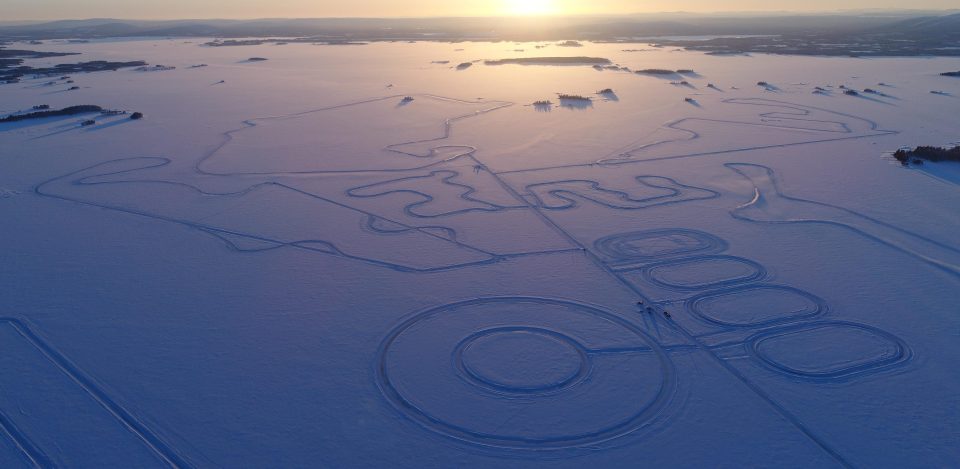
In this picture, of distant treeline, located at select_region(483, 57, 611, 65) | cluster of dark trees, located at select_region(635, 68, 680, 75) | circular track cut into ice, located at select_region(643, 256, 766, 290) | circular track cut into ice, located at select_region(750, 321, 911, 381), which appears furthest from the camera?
distant treeline, located at select_region(483, 57, 611, 65)

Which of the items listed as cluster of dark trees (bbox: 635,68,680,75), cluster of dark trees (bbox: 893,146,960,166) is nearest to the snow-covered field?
cluster of dark trees (bbox: 893,146,960,166)

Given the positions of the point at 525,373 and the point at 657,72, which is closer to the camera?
the point at 525,373

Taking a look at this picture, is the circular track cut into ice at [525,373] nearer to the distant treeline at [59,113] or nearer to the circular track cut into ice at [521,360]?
the circular track cut into ice at [521,360]

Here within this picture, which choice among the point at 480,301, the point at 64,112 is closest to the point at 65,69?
the point at 64,112

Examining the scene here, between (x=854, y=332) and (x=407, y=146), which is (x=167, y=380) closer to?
(x=854, y=332)

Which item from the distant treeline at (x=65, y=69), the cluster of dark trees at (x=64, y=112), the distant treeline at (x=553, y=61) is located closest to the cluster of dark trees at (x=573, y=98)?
the cluster of dark trees at (x=64, y=112)

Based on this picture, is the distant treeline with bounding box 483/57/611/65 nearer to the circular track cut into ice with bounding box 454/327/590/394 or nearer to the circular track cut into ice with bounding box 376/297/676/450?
the circular track cut into ice with bounding box 376/297/676/450

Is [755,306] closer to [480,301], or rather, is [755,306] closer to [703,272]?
[703,272]
